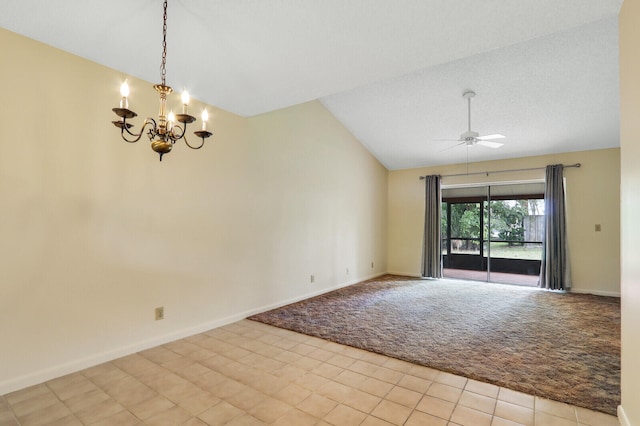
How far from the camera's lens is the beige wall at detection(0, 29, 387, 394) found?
236 centimetres

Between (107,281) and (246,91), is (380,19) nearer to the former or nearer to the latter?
(246,91)

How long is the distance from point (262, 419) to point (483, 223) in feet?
22.0

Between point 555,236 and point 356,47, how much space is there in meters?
5.44

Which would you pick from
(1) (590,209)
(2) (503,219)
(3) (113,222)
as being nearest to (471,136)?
(1) (590,209)

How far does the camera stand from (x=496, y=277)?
720cm

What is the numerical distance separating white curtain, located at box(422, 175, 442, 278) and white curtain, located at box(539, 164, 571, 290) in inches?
75.2

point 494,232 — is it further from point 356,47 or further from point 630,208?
point 356,47

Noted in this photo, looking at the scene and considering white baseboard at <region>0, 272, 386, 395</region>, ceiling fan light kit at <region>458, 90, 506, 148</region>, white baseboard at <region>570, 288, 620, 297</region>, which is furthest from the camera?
white baseboard at <region>570, 288, 620, 297</region>

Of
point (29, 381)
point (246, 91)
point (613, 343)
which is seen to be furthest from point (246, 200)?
point (613, 343)

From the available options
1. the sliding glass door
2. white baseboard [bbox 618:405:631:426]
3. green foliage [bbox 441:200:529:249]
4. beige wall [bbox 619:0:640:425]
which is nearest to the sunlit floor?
the sliding glass door

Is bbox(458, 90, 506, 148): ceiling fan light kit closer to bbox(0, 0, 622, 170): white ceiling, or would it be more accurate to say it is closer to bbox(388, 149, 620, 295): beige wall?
bbox(0, 0, 622, 170): white ceiling

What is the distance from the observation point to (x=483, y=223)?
7.18m

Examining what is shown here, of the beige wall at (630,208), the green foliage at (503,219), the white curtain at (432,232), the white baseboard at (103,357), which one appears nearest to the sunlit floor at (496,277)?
the white curtain at (432,232)

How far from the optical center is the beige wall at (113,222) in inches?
92.9
